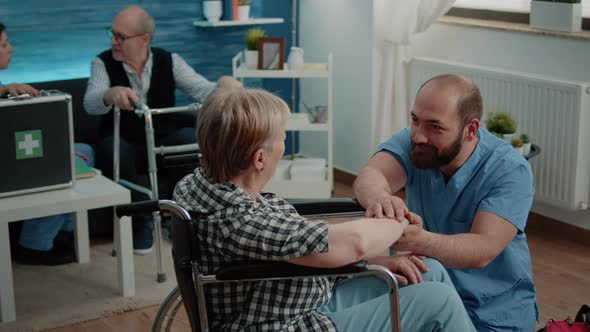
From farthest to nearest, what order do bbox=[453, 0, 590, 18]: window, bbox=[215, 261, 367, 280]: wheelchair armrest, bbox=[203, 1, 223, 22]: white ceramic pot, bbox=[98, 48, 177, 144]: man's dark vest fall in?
bbox=[203, 1, 223, 22]: white ceramic pot
bbox=[453, 0, 590, 18]: window
bbox=[98, 48, 177, 144]: man's dark vest
bbox=[215, 261, 367, 280]: wheelchair armrest

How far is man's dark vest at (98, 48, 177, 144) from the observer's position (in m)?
3.97

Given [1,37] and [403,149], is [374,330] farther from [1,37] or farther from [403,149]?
[1,37]

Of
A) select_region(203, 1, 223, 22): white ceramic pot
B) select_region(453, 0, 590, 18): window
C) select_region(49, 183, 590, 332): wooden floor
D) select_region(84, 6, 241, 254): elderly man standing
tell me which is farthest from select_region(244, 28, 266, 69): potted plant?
select_region(49, 183, 590, 332): wooden floor

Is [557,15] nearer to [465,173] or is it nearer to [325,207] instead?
[465,173]

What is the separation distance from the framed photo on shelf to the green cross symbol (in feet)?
5.08

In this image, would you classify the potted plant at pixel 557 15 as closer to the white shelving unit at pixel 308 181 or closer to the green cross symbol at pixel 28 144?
the white shelving unit at pixel 308 181

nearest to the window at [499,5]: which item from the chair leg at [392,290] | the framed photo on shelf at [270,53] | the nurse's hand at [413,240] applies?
the framed photo on shelf at [270,53]

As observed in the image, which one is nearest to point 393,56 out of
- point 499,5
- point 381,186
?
point 499,5

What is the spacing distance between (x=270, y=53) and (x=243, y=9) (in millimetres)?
595

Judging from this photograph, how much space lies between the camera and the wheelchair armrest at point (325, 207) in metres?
2.16

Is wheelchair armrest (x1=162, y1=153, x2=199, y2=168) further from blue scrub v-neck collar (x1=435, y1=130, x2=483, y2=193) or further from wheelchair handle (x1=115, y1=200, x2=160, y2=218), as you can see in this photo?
blue scrub v-neck collar (x1=435, y1=130, x2=483, y2=193)

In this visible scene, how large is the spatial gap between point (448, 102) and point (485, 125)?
73.2 inches

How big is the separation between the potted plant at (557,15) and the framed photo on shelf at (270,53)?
3.96ft

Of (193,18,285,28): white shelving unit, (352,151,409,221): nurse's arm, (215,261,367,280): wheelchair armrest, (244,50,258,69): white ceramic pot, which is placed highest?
(193,18,285,28): white shelving unit
